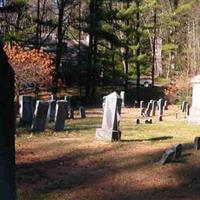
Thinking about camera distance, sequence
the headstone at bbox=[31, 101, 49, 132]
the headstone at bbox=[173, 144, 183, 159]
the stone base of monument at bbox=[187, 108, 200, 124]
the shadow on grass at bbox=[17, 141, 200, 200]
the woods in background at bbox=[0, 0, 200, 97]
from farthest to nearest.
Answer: the woods in background at bbox=[0, 0, 200, 97], the stone base of monument at bbox=[187, 108, 200, 124], the headstone at bbox=[31, 101, 49, 132], the headstone at bbox=[173, 144, 183, 159], the shadow on grass at bbox=[17, 141, 200, 200]

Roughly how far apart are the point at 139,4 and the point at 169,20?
4430 mm

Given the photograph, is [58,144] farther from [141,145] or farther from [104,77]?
[104,77]

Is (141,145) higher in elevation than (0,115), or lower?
lower

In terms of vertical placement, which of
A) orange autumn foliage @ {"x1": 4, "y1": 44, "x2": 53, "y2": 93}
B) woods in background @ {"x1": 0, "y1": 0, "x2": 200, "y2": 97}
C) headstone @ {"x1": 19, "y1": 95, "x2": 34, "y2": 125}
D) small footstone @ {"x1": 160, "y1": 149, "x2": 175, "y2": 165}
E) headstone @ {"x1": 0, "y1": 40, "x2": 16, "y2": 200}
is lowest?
small footstone @ {"x1": 160, "y1": 149, "x2": 175, "y2": 165}

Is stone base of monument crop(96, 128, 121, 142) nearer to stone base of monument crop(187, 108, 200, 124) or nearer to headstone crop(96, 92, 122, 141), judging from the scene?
headstone crop(96, 92, 122, 141)

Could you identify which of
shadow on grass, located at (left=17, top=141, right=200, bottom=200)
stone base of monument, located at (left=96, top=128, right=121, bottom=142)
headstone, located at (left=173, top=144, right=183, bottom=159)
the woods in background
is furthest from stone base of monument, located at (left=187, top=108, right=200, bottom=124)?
the woods in background

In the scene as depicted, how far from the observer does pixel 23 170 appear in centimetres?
1031

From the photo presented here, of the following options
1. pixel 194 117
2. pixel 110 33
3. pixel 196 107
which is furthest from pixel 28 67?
pixel 194 117

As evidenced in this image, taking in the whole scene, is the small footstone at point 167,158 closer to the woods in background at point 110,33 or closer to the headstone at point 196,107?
the headstone at point 196,107

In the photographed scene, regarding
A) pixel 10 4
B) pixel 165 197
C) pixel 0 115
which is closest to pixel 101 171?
pixel 165 197

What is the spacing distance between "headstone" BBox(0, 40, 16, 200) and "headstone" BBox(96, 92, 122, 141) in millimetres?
9613

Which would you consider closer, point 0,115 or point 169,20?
point 0,115

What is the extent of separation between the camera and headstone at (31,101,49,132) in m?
16.4

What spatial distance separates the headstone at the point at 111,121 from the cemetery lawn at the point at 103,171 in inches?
11.1
